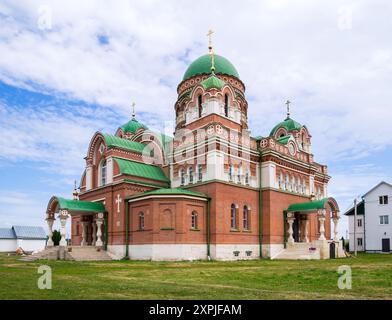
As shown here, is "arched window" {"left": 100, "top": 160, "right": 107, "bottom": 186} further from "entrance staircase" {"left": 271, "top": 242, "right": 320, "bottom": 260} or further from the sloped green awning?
the sloped green awning

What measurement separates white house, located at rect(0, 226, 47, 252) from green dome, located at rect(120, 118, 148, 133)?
25005 mm

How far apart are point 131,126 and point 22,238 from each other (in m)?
27.3

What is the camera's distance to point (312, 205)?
32.4 metres

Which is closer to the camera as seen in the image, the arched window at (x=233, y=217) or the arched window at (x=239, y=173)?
the arched window at (x=233, y=217)

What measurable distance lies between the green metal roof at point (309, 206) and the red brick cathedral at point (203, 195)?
0.06 metres

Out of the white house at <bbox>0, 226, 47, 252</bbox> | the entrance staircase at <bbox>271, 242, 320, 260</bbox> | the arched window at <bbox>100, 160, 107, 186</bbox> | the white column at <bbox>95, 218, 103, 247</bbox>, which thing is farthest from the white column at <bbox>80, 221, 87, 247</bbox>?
the white house at <bbox>0, 226, 47, 252</bbox>

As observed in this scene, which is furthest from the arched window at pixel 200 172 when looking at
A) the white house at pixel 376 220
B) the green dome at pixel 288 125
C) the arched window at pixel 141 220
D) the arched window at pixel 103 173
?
the white house at pixel 376 220

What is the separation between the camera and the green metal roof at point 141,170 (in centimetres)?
3128

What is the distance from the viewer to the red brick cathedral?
28203 mm

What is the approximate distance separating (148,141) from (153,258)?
42.5ft

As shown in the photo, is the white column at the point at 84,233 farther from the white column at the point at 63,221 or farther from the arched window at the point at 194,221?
the arched window at the point at 194,221

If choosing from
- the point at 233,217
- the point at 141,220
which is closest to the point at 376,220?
the point at 233,217

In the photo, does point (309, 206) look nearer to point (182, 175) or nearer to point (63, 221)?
point (182, 175)
